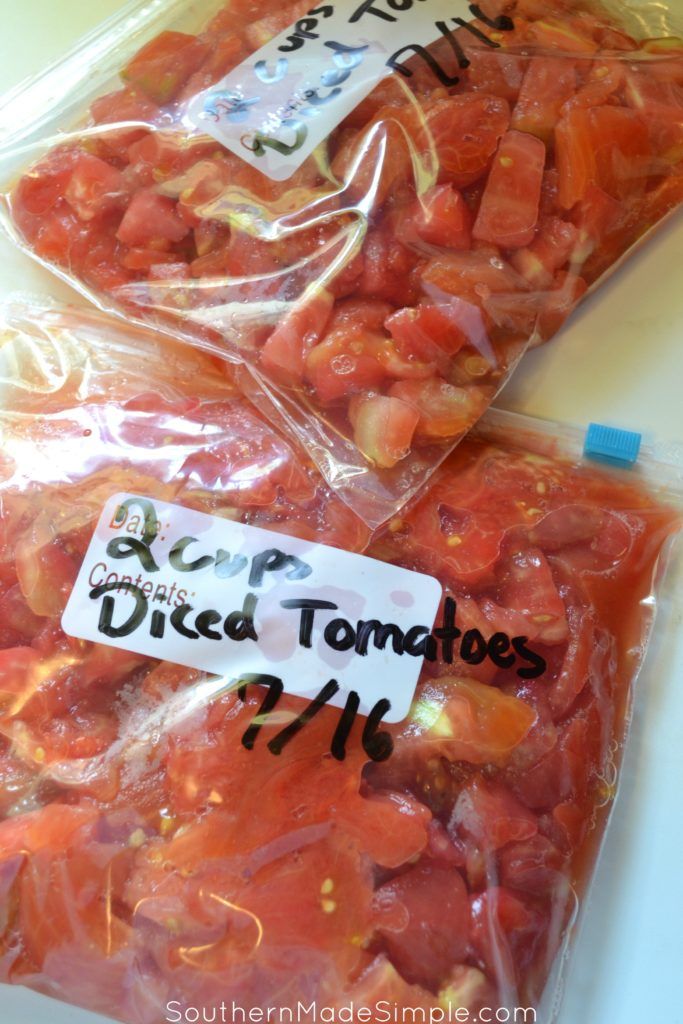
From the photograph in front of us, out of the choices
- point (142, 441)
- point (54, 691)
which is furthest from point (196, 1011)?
point (142, 441)

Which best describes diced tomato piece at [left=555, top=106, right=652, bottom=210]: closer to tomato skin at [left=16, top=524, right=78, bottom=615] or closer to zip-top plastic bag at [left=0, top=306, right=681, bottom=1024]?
zip-top plastic bag at [left=0, top=306, right=681, bottom=1024]

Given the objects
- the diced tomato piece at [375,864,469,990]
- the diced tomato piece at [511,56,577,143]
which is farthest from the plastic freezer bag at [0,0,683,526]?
the diced tomato piece at [375,864,469,990]

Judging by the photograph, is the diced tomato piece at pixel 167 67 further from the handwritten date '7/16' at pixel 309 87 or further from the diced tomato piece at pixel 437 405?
the diced tomato piece at pixel 437 405

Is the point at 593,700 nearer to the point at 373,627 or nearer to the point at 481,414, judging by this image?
the point at 373,627

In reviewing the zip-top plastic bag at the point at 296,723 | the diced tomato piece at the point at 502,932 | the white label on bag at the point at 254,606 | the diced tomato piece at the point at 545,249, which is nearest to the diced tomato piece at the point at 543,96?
the diced tomato piece at the point at 545,249

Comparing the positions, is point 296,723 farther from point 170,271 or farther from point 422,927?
point 170,271

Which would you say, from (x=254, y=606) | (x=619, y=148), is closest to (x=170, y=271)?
(x=254, y=606)
